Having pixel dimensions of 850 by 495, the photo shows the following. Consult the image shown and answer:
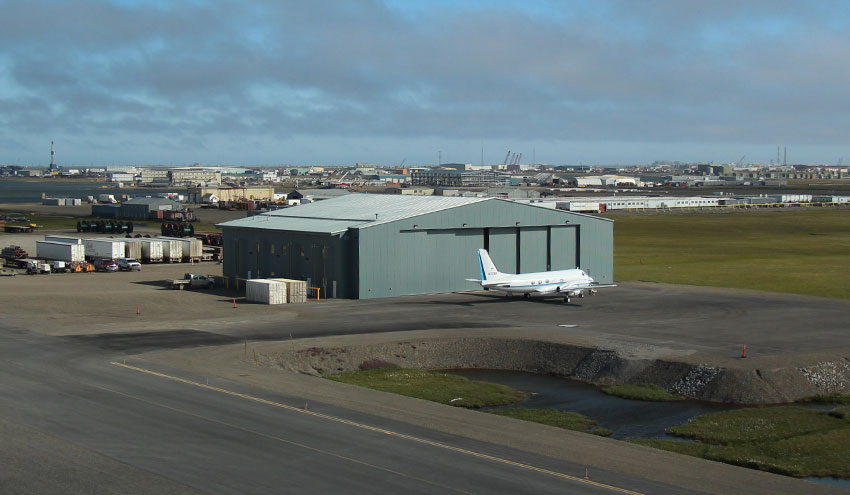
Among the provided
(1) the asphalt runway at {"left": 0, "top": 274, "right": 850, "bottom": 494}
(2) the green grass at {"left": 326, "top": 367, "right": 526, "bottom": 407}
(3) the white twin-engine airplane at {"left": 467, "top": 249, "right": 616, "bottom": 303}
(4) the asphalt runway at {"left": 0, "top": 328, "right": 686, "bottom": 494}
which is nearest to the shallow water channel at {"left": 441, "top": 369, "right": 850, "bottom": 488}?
(2) the green grass at {"left": 326, "top": 367, "right": 526, "bottom": 407}

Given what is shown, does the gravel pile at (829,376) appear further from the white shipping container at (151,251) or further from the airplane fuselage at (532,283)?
the white shipping container at (151,251)

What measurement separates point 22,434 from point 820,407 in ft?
112

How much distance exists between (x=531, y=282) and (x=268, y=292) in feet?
65.0

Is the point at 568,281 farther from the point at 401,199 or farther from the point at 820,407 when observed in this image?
the point at 820,407

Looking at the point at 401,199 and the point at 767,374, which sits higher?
the point at 401,199

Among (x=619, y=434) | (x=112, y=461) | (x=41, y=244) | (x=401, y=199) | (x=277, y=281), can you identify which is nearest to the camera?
(x=112, y=461)

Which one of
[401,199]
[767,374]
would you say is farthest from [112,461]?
[401,199]

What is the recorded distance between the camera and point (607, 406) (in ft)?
136

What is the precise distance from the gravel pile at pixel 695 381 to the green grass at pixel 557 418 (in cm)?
→ 697

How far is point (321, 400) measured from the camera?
122 feet

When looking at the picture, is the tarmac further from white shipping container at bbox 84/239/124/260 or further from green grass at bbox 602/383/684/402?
white shipping container at bbox 84/239/124/260

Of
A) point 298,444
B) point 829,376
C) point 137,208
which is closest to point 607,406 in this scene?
point 829,376

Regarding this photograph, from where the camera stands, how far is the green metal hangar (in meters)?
69.7

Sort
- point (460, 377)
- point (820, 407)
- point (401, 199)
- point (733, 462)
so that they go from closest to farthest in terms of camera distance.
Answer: point (733, 462)
point (820, 407)
point (460, 377)
point (401, 199)
